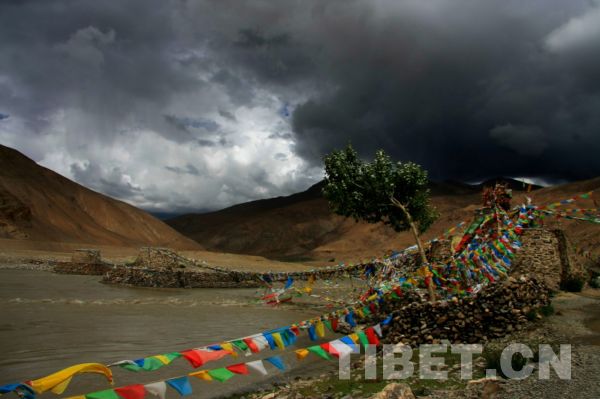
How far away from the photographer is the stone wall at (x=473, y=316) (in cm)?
954

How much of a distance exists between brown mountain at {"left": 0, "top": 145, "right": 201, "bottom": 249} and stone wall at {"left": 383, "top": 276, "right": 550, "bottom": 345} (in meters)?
67.5

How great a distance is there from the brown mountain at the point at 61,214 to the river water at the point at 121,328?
1982 inches

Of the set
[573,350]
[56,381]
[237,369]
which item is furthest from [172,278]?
[573,350]

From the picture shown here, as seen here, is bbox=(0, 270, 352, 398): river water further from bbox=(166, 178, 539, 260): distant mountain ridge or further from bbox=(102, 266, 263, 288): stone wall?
bbox=(166, 178, 539, 260): distant mountain ridge

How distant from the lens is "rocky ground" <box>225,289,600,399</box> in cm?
561

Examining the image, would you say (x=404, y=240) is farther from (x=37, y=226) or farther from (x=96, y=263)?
(x=37, y=226)

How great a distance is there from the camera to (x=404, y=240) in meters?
69.6

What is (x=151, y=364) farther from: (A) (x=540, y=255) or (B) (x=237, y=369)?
(A) (x=540, y=255)

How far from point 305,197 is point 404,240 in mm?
89036

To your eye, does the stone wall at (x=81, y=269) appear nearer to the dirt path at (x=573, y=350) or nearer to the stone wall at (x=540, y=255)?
the stone wall at (x=540, y=255)

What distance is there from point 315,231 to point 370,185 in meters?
90.7

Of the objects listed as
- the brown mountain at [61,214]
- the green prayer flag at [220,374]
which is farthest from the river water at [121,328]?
the brown mountain at [61,214]

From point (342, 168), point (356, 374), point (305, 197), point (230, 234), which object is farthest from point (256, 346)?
point (305, 197)

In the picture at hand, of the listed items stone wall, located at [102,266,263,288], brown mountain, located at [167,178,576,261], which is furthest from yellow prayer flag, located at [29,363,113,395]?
brown mountain, located at [167,178,576,261]
